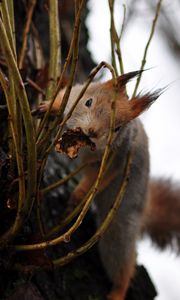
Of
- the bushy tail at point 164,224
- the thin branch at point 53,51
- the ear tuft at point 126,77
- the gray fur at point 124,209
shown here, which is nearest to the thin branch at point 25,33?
the thin branch at point 53,51

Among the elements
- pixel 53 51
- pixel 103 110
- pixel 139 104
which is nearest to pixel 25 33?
pixel 53 51

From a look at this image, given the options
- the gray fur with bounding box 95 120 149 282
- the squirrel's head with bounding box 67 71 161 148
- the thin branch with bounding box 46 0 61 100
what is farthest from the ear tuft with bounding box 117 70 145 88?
the gray fur with bounding box 95 120 149 282

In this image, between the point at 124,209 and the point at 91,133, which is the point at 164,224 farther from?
the point at 91,133

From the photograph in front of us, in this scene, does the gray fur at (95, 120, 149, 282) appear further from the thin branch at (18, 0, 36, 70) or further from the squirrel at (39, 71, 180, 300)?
the thin branch at (18, 0, 36, 70)

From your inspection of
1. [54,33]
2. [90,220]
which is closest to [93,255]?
[90,220]

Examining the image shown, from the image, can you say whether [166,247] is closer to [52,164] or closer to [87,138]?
[52,164]

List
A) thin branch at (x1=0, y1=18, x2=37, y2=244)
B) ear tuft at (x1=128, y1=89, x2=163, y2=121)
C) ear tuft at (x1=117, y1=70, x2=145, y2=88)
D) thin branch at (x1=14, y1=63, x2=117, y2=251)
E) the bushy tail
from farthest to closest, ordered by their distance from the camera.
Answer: the bushy tail < ear tuft at (x1=128, y1=89, x2=163, y2=121) < ear tuft at (x1=117, y1=70, x2=145, y2=88) < thin branch at (x1=14, y1=63, x2=117, y2=251) < thin branch at (x1=0, y1=18, x2=37, y2=244)

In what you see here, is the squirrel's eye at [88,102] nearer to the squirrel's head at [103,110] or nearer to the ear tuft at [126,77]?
the squirrel's head at [103,110]

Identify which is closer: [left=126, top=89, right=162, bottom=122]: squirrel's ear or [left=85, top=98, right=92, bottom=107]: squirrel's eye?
[left=126, top=89, right=162, bottom=122]: squirrel's ear
